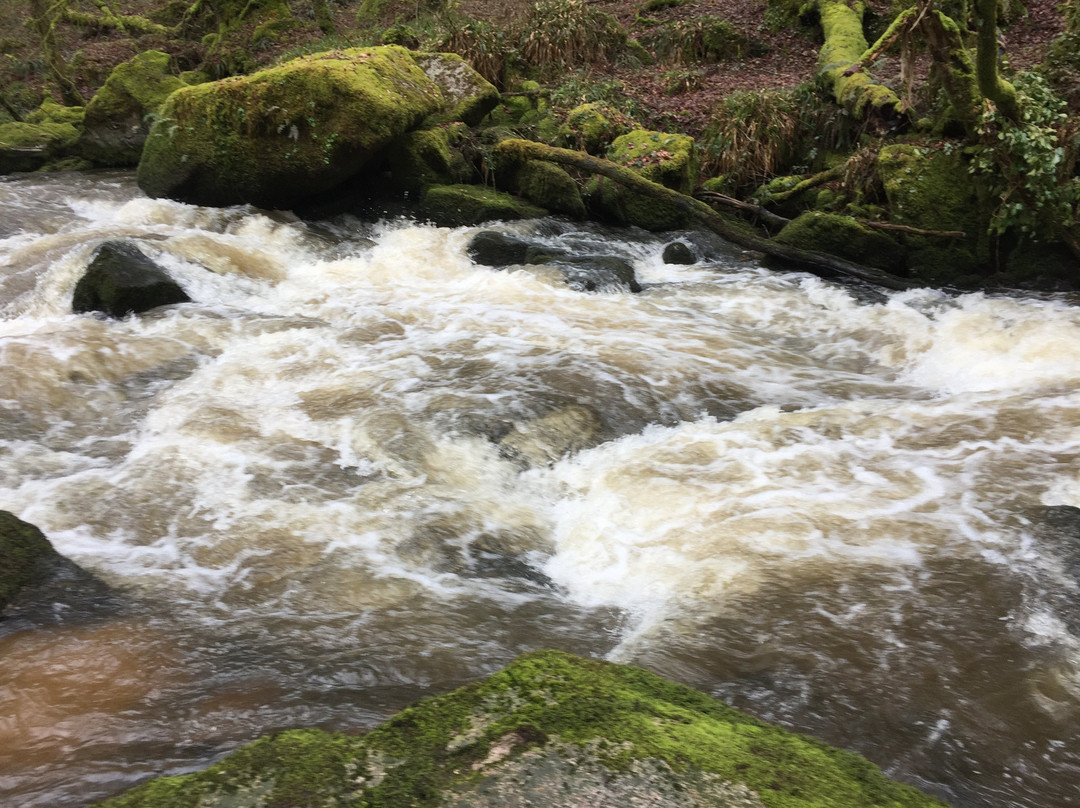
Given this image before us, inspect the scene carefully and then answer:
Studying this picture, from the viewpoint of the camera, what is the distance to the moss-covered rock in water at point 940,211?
8.30m

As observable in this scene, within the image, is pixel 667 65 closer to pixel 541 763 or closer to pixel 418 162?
pixel 418 162

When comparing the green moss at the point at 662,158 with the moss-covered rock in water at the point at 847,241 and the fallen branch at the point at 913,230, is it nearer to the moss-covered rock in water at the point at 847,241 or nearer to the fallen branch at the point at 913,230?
the moss-covered rock in water at the point at 847,241

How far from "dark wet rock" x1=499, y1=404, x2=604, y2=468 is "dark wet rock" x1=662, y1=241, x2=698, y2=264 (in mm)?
4758

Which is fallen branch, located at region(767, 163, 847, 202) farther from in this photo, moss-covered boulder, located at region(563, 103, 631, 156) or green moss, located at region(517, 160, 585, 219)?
moss-covered boulder, located at region(563, 103, 631, 156)

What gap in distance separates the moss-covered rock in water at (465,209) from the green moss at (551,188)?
0.29 meters

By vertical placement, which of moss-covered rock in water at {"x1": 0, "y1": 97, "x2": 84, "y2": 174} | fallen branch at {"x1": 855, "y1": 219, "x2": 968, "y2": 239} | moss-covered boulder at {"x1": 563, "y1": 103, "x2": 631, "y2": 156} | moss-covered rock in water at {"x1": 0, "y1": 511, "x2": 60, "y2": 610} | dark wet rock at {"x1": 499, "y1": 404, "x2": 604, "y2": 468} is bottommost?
dark wet rock at {"x1": 499, "y1": 404, "x2": 604, "y2": 468}

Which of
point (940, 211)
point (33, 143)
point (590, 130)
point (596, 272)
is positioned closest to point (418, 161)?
point (590, 130)

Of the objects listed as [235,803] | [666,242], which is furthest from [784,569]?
[666,242]

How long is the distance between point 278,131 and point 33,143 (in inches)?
285

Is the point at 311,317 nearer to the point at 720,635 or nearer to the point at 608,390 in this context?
the point at 608,390

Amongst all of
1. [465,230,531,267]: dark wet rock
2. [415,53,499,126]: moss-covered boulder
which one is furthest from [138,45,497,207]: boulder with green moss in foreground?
[465,230,531,267]: dark wet rock

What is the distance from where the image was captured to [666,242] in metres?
10.3

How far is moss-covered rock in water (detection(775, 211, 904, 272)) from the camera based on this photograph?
28.8 feet

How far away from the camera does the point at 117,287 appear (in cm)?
729
